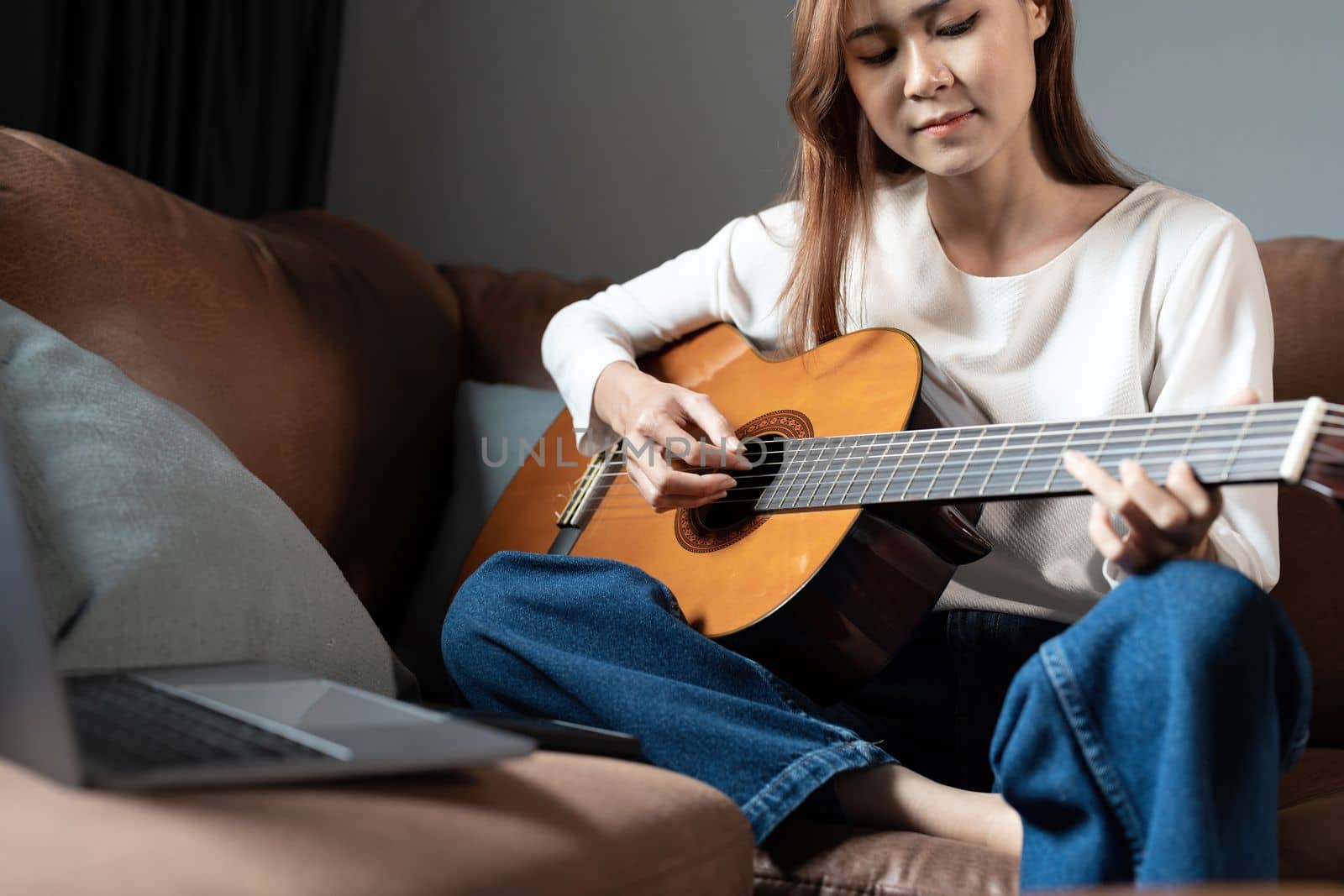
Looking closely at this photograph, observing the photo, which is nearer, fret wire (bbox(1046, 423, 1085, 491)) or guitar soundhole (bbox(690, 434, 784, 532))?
fret wire (bbox(1046, 423, 1085, 491))

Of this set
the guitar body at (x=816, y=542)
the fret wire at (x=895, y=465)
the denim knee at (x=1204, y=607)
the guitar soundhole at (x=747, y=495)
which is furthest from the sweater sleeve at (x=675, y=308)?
the denim knee at (x=1204, y=607)

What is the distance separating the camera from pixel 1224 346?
110 cm

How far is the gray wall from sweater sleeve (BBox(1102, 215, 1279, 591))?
735mm

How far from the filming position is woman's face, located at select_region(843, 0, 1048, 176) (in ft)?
3.79

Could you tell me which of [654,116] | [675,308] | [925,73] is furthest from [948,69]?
[654,116]

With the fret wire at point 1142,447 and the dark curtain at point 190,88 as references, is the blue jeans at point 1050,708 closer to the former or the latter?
the fret wire at point 1142,447

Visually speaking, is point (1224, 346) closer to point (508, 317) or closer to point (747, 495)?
point (747, 495)

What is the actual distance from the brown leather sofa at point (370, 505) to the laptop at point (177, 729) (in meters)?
0.02

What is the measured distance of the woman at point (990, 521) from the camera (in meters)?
0.74

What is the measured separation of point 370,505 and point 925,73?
85 cm

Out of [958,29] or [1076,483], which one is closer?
[1076,483]

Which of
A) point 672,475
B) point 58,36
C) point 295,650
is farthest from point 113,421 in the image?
point 58,36

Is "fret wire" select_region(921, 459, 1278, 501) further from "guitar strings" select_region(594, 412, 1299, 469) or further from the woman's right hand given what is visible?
the woman's right hand

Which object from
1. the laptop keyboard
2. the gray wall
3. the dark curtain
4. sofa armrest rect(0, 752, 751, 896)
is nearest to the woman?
sofa armrest rect(0, 752, 751, 896)
